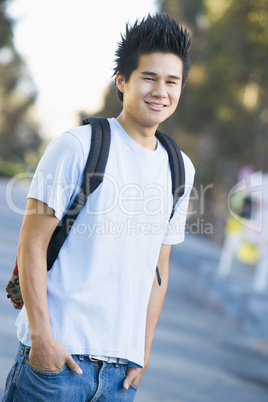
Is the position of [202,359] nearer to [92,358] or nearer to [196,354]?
[196,354]

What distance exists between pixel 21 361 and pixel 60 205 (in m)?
0.54

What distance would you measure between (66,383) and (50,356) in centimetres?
13

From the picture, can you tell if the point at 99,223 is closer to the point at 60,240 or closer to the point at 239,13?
the point at 60,240

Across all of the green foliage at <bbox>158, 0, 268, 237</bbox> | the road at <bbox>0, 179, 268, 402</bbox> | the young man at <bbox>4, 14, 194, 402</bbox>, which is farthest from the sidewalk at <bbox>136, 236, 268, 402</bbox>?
the green foliage at <bbox>158, 0, 268, 237</bbox>

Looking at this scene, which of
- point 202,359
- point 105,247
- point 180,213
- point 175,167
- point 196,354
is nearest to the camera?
point 105,247

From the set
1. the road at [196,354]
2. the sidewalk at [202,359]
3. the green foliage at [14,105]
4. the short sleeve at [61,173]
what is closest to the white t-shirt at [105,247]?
the short sleeve at [61,173]

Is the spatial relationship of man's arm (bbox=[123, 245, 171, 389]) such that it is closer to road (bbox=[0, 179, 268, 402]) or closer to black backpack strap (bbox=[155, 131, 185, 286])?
black backpack strap (bbox=[155, 131, 185, 286])

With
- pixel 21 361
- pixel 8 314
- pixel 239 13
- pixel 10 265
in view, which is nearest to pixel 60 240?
pixel 21 361

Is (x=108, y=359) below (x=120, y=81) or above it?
below

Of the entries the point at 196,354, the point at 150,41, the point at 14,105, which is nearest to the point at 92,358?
the point at 150,41

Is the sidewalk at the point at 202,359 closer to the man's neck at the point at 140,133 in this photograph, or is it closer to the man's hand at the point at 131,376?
the man's hand at the point at 131,376

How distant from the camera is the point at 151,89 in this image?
8.07 feet

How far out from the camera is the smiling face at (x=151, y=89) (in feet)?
8.06

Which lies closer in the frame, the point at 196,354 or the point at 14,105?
the point at 196,354
